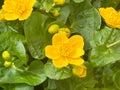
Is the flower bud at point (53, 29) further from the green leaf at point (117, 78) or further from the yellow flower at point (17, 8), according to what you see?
the green leaf at point (117, 78)

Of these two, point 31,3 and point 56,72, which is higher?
point 31,3

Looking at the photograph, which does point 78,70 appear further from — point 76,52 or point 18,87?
point 18,87

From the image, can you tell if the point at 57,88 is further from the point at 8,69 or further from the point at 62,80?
the point at 8,69

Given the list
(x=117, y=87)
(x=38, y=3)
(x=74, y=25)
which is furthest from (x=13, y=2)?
(x=117, y=87)

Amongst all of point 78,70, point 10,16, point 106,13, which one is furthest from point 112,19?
point 10,16

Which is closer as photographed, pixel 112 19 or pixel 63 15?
pixel 112 19
